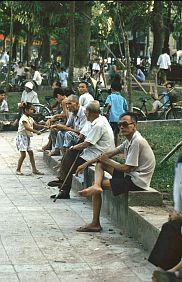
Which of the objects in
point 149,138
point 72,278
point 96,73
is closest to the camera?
point 72,278

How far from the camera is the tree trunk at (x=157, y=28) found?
3608 centimetres

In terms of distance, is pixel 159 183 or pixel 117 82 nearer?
pixel 159 183

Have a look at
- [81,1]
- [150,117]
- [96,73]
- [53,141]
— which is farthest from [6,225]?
[96,73]

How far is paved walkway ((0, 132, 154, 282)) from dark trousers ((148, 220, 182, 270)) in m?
0.58

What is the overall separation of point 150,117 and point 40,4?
36.3 feet

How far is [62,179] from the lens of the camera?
13273 millimetres

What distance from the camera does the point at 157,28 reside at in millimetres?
39719

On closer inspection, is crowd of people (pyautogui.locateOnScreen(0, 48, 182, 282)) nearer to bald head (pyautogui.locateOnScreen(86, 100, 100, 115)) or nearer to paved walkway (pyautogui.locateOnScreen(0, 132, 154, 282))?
bald head (pyautogui.locateOnScreen(86, 100, 100, 115))

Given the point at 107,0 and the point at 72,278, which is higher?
the point at 107,0

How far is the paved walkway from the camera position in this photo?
8180 millimetres

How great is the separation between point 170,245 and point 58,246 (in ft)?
7.80

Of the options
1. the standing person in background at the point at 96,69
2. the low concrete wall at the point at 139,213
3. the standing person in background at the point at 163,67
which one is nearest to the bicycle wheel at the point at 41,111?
the standing person in background at the point at 96,69

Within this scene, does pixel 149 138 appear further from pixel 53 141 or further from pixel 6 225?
pixel 6 225

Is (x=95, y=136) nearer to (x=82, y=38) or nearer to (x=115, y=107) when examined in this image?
(x=115, y=107)
